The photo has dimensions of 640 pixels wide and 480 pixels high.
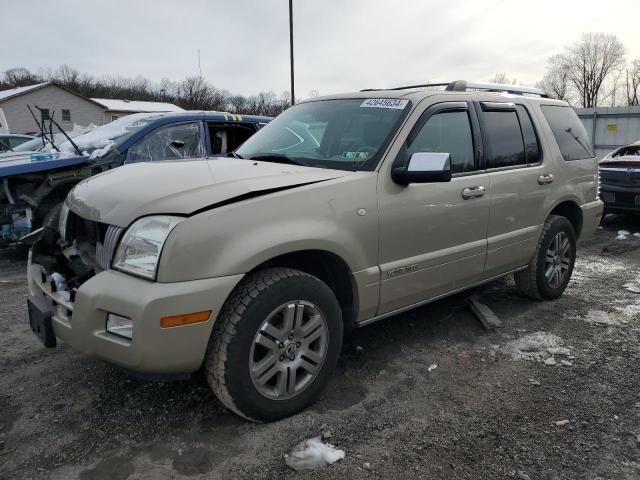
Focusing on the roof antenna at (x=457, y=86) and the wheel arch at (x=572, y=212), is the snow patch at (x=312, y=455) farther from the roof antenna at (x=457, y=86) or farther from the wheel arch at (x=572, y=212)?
the wheel arch at (x=572, y=212)

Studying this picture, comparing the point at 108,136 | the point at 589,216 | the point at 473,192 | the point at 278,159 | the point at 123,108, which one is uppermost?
the point at 123,108

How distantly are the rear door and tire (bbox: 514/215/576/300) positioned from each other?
154mm

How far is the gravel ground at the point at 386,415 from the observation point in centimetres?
236

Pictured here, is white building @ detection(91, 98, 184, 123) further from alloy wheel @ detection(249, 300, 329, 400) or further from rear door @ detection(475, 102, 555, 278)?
alloy wheel @ detection(249, 300, 329, 400)

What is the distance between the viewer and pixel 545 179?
421cm

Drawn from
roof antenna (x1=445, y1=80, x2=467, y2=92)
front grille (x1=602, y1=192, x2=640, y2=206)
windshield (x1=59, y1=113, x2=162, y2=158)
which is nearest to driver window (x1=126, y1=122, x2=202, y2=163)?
windshield (x1=59, y1=113, x2=162, y2=158)

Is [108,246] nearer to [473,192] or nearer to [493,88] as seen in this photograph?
[473,192]

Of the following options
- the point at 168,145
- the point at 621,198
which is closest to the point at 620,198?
the point at 621,198

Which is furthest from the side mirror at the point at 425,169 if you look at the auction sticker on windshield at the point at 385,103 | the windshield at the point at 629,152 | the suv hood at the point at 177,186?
the windshield at the point at 629,152

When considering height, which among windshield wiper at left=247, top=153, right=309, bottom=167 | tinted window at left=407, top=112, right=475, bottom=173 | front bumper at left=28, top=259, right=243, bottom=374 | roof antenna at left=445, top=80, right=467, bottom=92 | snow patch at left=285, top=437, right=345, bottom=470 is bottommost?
snow patch at left=285, top=437, right=345, bottom=470

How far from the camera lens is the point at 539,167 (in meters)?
4.18

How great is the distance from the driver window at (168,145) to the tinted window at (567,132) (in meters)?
3.89

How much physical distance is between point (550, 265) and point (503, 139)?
54.7 inches

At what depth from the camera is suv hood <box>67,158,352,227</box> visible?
2.41 meters
